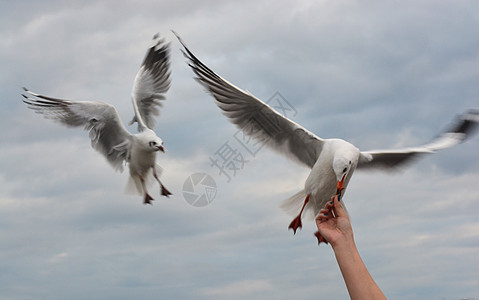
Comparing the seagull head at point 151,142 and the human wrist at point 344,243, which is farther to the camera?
the seagull head at point 151,142

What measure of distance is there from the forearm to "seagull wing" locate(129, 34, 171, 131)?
5650 millimetres

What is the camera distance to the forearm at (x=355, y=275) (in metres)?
1.73

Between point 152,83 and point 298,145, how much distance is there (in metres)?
3.11

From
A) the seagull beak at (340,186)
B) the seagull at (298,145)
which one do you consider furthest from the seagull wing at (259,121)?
the seagull beak at (340,186)

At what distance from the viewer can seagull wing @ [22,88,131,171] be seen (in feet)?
22.5

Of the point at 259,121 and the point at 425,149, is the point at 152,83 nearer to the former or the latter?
the point at 259,121

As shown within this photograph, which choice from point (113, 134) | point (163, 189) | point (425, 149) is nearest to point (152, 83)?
point (113, 134)

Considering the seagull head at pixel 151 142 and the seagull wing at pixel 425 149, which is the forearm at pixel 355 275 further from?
the seagull head at pixel 151 142

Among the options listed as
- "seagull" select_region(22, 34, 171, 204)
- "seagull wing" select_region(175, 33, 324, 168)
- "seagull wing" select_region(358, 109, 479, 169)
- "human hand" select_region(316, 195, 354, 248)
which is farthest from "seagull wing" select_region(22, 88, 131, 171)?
"human hand" select_region(316, 195, 354, 248)

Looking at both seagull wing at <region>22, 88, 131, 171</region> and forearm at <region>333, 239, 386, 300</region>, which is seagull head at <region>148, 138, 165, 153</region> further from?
forearm at <region>333, 239, 386, 300</region>

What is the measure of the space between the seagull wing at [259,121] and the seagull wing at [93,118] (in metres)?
1.72

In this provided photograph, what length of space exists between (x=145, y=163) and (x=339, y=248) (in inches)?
200

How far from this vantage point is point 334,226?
204cm

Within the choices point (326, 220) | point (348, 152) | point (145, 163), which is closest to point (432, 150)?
point (348, 152)
